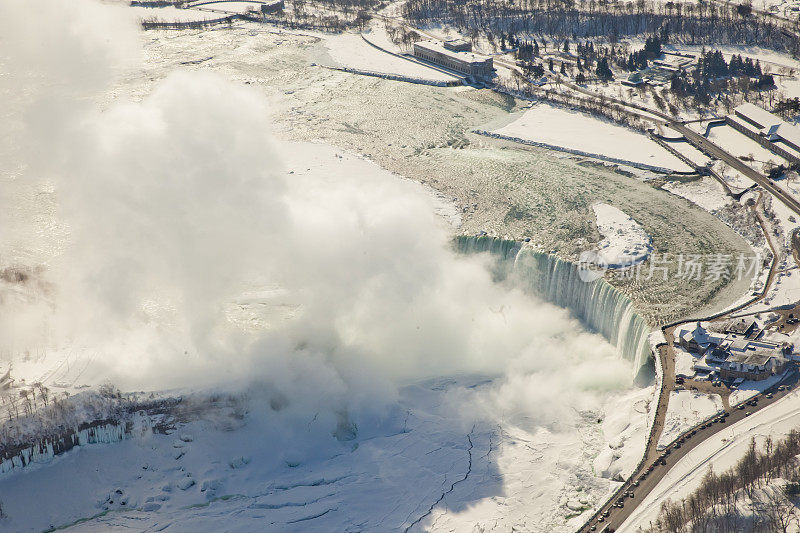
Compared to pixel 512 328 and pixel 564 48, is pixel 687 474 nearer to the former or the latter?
pixel 512 328

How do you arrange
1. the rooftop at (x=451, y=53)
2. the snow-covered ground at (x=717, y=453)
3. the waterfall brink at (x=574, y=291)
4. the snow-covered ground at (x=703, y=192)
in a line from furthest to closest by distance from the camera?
the rooftop at (x=451, y=53) < the snow-covered ground at (x=703, y=192) < the waterfall brink at (x=574, y=291) < the snow-covered ground at (x=717, y=453)

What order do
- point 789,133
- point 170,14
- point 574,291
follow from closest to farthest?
point 574,291 < point 789,133 < point 170,14

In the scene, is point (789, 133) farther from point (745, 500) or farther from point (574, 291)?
point (745, 500)

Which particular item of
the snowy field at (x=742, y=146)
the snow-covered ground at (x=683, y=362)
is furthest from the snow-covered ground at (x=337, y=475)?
the snowy field at (x=742, y=146)

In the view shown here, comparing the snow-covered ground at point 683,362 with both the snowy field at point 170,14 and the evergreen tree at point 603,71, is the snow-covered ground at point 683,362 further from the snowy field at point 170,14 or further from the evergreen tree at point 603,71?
the snowy field at point 170,14

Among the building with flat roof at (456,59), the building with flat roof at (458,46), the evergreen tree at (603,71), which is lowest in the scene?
the evergreen tree at (603,71)

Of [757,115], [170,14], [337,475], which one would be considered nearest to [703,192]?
[757,115]
